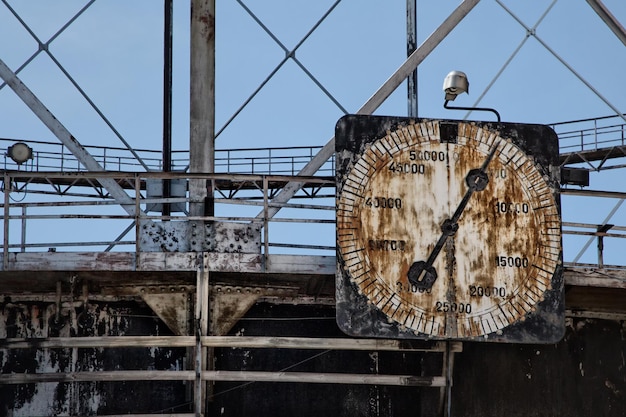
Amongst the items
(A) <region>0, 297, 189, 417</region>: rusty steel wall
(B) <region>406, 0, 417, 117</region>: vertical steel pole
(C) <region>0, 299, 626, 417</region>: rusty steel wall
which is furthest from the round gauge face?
(B) <region>406, 0, 417, 117</region>: vertical steel pole

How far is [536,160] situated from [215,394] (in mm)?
4626

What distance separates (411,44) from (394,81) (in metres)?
1.92

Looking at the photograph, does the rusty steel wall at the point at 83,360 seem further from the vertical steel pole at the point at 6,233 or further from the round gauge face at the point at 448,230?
the round gauge face at the point at 448,230

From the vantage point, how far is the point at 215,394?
1820cm

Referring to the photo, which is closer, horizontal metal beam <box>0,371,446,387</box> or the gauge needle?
horizontal metal beam <box>0,371,446,387</box>

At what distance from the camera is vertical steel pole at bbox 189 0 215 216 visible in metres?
19.1

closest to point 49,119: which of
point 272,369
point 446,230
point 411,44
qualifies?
point 272,369

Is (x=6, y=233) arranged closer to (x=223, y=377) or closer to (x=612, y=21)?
(x=223, y=377)

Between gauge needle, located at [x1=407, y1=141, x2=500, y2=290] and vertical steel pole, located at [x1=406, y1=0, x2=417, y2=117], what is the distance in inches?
147

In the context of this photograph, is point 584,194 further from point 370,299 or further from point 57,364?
point 57,364

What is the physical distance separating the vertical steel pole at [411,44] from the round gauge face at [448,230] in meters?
3.70

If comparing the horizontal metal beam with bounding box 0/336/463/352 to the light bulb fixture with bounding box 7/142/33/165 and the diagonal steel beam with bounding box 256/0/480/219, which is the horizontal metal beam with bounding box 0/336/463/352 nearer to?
the diagonal steel beam with bounding box 256/0/480/219

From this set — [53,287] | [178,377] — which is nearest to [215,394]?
[178,377]

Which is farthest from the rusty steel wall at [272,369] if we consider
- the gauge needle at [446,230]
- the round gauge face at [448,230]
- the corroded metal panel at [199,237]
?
the gauge needle at [446,230]
